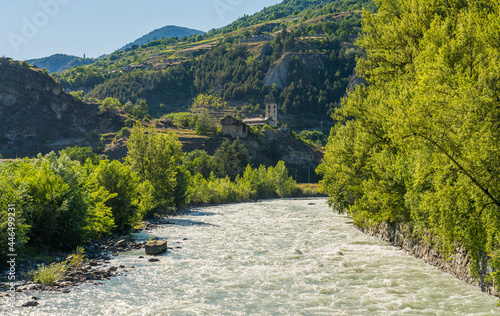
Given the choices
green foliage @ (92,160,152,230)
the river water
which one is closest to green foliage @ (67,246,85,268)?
the river water

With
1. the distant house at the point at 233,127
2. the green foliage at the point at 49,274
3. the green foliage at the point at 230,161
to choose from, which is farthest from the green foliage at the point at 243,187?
the green foliage at the point at 49,274

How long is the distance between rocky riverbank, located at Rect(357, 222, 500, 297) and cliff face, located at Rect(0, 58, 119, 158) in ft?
491

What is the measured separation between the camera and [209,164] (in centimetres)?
11788

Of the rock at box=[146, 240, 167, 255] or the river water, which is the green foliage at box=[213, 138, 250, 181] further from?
the rock at box=[146, 240, 167, 255]

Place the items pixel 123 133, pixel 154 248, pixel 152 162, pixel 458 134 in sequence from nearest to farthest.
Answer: pixel 458 134 < pixel 154 248 < pixel 152 162 < pixel 123 133

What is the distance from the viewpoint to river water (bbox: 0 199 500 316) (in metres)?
18.2

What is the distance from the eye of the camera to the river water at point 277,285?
18250 millimetres

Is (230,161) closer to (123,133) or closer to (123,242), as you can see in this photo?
(123,133)

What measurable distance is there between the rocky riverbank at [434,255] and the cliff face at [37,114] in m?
150

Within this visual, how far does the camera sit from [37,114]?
168375 mm

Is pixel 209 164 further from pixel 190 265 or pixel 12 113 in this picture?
pixel 12 113

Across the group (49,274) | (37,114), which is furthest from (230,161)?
(49,274)

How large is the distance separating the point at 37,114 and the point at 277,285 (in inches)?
6859

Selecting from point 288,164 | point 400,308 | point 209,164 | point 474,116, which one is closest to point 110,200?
point 400,308
